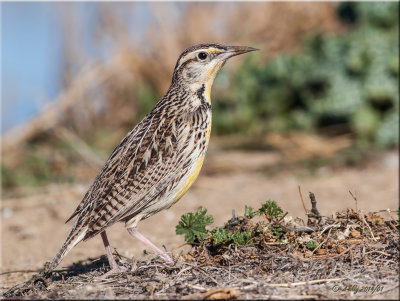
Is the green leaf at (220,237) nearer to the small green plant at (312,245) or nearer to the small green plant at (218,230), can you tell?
the small green plant at (218,230)

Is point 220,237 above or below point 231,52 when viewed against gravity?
below

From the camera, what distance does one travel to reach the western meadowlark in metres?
4.80

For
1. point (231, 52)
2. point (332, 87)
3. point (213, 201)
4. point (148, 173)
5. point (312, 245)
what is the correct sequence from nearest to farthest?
point (312, 245) < point (148, 173) < point (231, 52) < point (213, 201) < point (332, 87)

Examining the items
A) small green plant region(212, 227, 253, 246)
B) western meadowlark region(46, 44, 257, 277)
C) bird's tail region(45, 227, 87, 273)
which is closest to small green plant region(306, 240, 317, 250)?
small green plant region(212, 227, 253, 246)

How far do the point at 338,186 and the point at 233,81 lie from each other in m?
4.23

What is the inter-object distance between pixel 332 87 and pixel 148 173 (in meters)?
7.05

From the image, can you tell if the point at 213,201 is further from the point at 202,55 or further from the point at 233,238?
the point at 233,238

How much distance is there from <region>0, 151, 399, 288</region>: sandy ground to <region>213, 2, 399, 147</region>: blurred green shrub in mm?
1090

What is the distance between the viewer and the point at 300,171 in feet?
32.3

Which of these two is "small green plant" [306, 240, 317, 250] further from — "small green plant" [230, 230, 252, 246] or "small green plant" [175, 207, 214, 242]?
"small green plant" [175, 207, 214, 242]

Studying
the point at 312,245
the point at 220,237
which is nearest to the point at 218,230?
the point at 220,237

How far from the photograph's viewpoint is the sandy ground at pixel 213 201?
22.8 feet

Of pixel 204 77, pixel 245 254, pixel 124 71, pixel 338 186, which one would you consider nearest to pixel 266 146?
pixel 338 186

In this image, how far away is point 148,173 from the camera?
4969 mm
